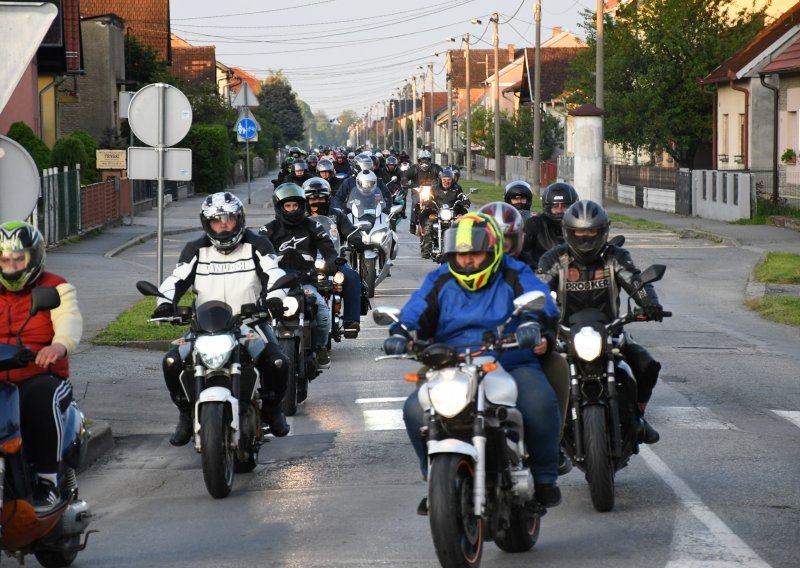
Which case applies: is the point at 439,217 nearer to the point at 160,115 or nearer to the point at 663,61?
the point at 160,115

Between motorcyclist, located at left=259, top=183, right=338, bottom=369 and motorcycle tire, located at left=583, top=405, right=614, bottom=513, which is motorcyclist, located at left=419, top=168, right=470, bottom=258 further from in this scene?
motorcycle tire, located at left=583, top=405, right=614, bottom=513

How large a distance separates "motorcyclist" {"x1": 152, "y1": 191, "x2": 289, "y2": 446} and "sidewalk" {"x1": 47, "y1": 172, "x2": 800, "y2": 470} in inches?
55.3

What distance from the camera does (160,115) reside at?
16.9 m

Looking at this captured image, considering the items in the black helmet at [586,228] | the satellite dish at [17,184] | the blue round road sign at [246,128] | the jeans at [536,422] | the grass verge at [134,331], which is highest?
the blue round road sign at [246,128]

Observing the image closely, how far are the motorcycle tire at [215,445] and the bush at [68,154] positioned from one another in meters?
28.5

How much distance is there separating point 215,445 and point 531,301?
258 cm

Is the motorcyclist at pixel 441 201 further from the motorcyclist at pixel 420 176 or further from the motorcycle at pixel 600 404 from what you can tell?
the motorcycle at pixel 600 404

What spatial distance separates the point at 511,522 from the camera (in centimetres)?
709

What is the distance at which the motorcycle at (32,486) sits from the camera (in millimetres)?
6430

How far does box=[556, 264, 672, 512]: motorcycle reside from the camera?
317 inches

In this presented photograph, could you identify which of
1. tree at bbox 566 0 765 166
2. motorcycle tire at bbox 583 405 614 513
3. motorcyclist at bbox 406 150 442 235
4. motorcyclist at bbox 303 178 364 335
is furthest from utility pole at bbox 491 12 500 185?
motorcycle tire at bbox 583 405 614 513

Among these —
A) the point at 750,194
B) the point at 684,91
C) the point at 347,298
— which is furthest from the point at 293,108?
the point at 347,298

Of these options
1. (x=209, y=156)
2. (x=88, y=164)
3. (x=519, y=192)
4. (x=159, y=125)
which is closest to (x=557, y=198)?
(x=519, y=192)

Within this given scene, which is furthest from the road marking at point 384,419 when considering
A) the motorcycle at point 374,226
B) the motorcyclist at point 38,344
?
the motorcycle at point 374,226
